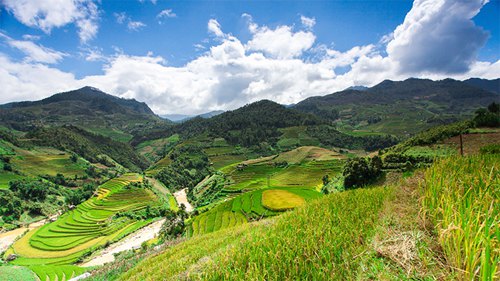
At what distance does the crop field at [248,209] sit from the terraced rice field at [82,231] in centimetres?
2467

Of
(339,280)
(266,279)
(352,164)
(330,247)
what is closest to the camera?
(339,280)

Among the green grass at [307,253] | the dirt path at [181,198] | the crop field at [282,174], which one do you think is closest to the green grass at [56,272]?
the green grass at [307,253]

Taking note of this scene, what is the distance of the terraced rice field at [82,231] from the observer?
54.7 m

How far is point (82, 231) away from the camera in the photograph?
2672 inches

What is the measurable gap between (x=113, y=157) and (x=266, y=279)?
734ft

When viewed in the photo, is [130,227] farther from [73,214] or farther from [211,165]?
[211,165]

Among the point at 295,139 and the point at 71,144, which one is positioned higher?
the point at 71,144

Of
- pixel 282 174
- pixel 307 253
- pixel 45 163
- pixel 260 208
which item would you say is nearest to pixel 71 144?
pixel 45 163

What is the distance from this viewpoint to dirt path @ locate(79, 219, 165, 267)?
4872 cm

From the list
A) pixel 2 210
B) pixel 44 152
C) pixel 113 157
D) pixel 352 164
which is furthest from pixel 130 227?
pixel 113 157

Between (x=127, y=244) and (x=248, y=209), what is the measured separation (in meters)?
32.9

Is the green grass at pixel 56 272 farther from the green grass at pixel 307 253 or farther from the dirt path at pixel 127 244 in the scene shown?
the green grass at pixel 307 253

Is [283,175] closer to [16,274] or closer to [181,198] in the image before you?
[181,198]

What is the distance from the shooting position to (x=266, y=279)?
387cm
